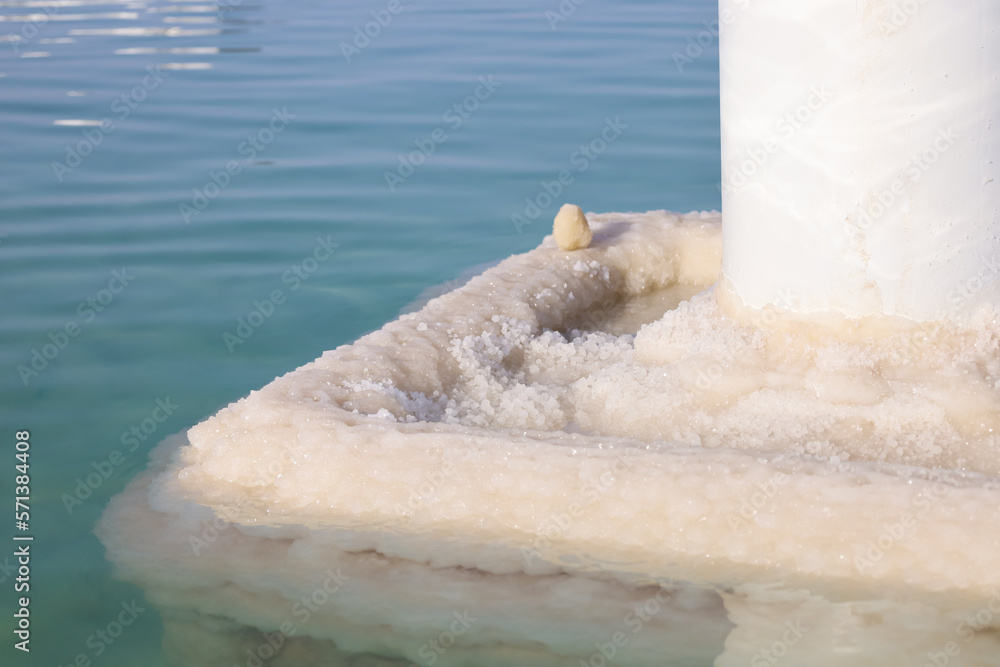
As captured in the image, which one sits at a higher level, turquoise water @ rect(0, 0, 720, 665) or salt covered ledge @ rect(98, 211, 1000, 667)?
turquoise water @ rect(0, 0, 720, 665)

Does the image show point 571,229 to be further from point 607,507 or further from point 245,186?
point 245,186

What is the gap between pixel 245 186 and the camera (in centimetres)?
647

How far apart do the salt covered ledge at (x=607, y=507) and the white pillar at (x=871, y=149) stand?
0.14 metres

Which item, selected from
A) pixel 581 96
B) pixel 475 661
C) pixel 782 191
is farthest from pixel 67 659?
pixel 581 96

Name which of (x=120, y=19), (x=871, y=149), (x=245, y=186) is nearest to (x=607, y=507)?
(x=871, y=149)

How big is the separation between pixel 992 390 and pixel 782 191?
755 mm

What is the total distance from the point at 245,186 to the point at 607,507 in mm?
4414

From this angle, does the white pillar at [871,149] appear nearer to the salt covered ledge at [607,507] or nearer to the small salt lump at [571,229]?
the salt covered ledge at [607,507]

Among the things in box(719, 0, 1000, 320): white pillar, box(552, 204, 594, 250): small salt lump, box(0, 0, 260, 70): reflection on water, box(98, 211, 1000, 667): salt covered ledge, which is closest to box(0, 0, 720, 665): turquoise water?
box(0, 0, 260, 70): reflection on water

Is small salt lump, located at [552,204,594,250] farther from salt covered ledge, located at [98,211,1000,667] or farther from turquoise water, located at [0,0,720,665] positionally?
salt covered ledge, located at [98,211,1000,667]

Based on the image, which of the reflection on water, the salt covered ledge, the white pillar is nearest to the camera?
the salt covered ledge

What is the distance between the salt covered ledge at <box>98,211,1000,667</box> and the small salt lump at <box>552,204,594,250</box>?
1.01 metres

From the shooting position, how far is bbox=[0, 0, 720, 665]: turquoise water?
12.1 feet

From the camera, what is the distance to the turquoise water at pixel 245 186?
3.69 meters
